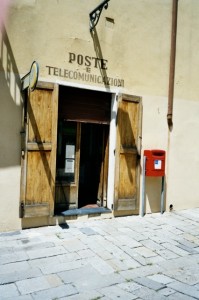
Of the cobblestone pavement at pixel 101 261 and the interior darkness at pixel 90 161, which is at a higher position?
the interior darkness at pixel 90 161

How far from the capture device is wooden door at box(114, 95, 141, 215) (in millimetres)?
6852

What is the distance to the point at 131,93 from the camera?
705 centimetres

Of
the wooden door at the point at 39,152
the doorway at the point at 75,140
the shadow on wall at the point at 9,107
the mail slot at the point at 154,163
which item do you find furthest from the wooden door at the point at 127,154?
the shadow on wall at the point at 9,107

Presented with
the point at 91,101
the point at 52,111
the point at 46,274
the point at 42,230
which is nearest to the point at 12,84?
the point at 52,111

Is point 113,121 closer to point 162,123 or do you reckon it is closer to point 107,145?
point 107,145

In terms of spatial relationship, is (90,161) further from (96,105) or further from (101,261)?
(101,261)

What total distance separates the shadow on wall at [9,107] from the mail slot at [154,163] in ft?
9.83

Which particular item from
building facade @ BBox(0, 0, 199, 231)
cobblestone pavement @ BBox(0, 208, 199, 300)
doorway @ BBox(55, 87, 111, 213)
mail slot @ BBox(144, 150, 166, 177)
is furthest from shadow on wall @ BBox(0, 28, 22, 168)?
mail slot @ BBox(144, 150, 166, 177)

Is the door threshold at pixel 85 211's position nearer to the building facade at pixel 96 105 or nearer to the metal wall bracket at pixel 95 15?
the building facade at pixel 96 105

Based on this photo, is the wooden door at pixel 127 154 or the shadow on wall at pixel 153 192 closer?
the wooden door at pixel 127 154

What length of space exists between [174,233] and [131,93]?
127 inches

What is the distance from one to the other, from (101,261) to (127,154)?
283cm

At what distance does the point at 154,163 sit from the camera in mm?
7160

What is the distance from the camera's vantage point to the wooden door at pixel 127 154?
22.5ft
